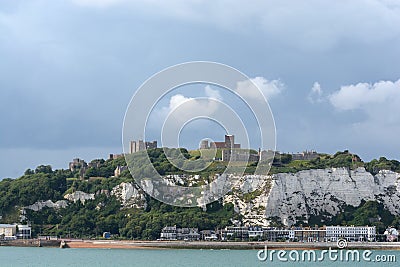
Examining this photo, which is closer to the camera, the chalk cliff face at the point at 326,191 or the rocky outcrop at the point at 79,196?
the chalk cliff face at the point at 326,191

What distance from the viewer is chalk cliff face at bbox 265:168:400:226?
9394 centimetres

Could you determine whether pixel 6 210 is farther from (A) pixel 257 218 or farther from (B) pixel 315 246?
(B) pixel 315 246

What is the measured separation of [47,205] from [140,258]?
34963 millimetres

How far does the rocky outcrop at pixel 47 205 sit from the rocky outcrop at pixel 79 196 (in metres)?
1.01

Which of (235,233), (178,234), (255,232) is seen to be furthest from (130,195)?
(255,232)

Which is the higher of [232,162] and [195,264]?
[232,162]

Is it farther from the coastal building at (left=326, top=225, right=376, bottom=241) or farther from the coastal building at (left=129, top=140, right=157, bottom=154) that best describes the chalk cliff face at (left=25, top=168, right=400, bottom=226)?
the coastal building at (left=129, top=140, right=157, bottom=154)

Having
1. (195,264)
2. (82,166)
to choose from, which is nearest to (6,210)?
(82,166)

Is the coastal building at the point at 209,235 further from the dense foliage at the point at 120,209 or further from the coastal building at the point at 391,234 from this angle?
the coastal building at the point at 391,234

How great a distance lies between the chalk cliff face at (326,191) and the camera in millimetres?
93938

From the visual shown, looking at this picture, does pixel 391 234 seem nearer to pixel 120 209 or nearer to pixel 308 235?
pixel 308 235

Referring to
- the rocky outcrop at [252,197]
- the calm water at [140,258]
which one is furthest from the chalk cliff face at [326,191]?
the calm water at [140,258]

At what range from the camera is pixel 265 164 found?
99.2 metres

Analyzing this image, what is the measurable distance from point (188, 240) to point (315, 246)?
12.1 meters
